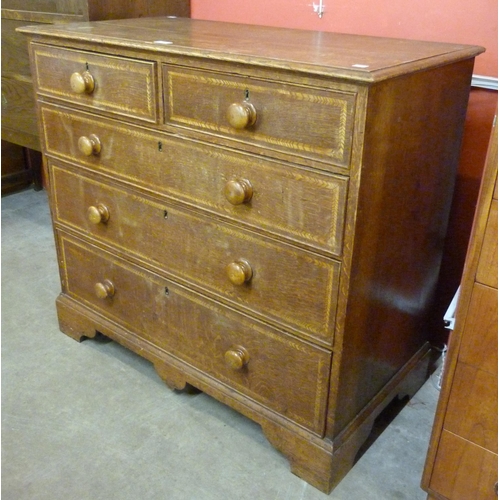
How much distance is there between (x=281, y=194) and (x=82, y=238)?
2.76ft

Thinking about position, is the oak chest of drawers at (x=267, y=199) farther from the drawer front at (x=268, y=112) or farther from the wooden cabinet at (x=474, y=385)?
the wooden cabinet at (x=474, y=385)

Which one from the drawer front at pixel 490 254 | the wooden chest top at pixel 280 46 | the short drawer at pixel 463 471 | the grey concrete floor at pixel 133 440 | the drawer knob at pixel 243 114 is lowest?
the grey concrete floor at pixel 133 440

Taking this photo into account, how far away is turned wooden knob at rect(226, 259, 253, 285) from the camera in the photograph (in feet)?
4.45

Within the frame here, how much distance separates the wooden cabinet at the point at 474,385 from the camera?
1.06 m

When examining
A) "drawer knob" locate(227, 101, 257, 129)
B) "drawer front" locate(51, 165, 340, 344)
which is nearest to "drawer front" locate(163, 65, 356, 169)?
"drawer knob" locate(227, 101, 257, 129)

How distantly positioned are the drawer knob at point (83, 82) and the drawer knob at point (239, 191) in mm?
513

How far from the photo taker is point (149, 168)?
1484mm

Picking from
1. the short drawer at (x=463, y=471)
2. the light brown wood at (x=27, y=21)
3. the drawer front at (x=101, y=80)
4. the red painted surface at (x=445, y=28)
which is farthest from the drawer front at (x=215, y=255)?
the red painted surface at (x=445, y=28)

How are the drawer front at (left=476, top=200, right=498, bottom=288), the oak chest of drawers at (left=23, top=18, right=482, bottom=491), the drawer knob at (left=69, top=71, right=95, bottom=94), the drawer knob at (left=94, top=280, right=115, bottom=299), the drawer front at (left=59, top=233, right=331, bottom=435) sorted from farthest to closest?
1. the drawer knob at (left=94, top=280, right=115, bottom=299)
2. the drawer knob at (left=69, top=71, right=95, bottom=94)
3. the drawer front at (left=59, top=233, right=331, bottom=435)
4. the oak chest of drawers at (left=23, top=18, right=482, bottom=491)
5. the drawer front at (left=476, top=200, right=498, bottom=288)

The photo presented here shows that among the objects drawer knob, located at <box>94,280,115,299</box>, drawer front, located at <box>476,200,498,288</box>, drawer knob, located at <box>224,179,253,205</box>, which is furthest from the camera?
drawer knob, located at <box>94,280,115,299</box>

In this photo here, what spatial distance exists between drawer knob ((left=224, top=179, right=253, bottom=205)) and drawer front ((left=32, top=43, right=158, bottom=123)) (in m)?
0.29

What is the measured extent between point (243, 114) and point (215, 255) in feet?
1.29

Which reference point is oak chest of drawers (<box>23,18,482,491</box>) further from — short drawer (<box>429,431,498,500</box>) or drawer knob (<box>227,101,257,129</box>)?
short drawer (<box>429,431,498,500</box>)

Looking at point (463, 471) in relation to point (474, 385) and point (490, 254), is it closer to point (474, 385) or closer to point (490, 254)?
point (474, 385)
